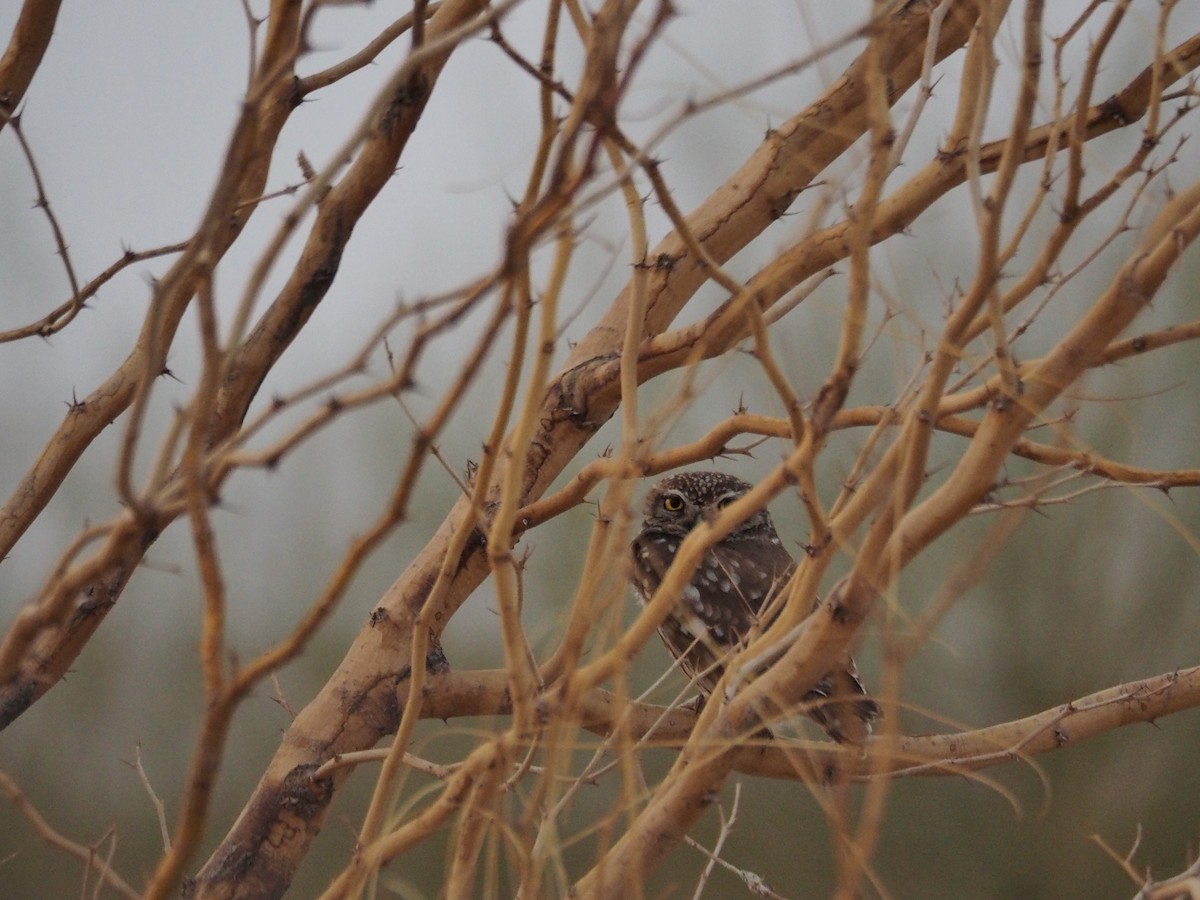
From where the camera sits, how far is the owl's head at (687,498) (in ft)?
8.04

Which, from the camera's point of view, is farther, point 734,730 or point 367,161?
point 367,161

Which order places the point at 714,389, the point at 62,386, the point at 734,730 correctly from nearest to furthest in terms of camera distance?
the point at 734,730 → the point at 714,389 → the point at 62,386

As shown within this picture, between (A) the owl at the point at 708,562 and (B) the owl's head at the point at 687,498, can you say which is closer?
(A) the owl at the point at 708,562

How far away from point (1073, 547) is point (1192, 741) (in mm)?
563

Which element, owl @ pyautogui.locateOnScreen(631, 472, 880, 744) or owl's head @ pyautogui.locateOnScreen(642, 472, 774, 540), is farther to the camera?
owl's head @ pyautogui.locateOnScreen(642, 472, 774, 540)

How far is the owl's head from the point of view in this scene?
245 centimetres

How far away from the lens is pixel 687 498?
2.46 m

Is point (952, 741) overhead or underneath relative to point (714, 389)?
underneath

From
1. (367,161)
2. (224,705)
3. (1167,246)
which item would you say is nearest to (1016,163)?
(1167,246)

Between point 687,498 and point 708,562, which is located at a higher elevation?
point 687,498

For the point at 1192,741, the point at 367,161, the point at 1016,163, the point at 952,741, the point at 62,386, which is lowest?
the point at 1192,741

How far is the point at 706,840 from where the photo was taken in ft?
10.0

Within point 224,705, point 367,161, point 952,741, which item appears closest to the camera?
point 224,705

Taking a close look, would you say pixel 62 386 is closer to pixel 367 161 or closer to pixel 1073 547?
pixel 367 161
